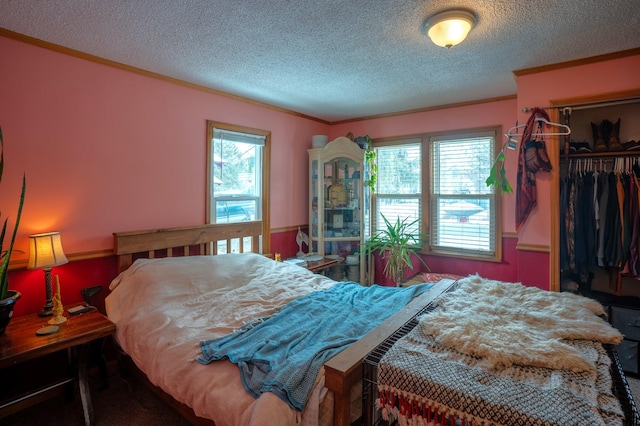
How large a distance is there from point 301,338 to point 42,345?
139 centimetres

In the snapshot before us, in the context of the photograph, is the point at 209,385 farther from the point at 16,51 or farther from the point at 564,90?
the point at 564,90

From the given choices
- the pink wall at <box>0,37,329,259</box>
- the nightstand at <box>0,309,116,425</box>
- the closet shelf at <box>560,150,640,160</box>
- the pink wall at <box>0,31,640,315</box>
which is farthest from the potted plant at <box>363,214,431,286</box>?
the nightstand at <box>0,309,116,425</box>

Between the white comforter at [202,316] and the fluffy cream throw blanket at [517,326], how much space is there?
Answer: 0.60 meters

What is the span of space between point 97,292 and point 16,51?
5.55 ft

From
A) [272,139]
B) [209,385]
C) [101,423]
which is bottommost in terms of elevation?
[101,423]

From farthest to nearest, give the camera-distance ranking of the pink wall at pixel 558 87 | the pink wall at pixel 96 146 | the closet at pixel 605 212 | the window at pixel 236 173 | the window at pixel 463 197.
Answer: the window at pixel 463 197
the window at pixel 236 173
the closet at pixel 605 212
the pink wall at pixel 558 87
the pink wall at pixel 96 146

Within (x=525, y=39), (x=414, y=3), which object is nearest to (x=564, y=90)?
(x=525, y=39)

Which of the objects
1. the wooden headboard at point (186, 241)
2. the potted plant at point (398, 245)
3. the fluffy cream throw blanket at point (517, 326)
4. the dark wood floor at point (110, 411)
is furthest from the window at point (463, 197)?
the dark wood floor at point (110, 411)

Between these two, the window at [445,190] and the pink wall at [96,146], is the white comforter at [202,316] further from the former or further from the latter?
the window at [445,190]

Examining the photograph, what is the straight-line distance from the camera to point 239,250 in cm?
347

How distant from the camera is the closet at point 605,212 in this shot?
105 inches

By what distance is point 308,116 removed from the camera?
14.2 ft

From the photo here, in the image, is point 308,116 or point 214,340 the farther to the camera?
point 308,116

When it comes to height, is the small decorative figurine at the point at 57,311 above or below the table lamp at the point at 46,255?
below
